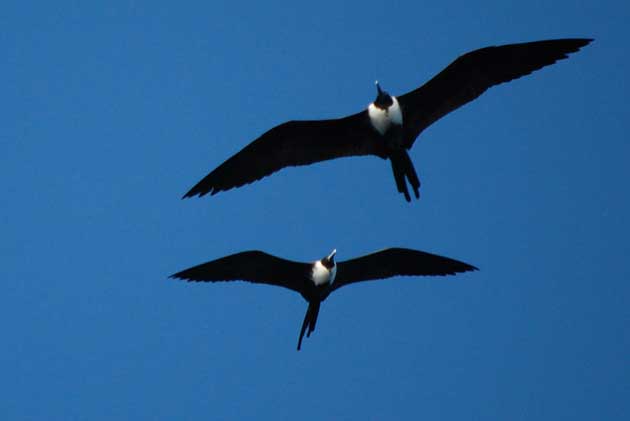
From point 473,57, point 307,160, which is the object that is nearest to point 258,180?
point 307,160

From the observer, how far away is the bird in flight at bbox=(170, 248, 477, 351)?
43.7 feet

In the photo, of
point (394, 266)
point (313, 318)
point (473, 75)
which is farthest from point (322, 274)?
point (473, 75)

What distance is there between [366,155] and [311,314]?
1.83 meters

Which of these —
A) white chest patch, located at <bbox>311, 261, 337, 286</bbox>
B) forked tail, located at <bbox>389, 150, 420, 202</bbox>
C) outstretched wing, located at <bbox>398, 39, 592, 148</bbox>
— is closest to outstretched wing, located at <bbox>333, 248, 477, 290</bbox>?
white chest patch, located at <bbox>311, 261, 337, 286</bbox>

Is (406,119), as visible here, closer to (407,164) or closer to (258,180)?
(407,164)

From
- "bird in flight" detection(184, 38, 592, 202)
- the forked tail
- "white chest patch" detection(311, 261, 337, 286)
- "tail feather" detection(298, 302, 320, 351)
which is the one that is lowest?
"tail feather" detection(298, 302, 320, 351)

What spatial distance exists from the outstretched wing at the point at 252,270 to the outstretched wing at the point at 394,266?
0.47 m

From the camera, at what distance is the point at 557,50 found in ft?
40.7

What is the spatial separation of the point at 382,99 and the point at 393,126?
297 mm

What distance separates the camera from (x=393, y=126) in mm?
12508

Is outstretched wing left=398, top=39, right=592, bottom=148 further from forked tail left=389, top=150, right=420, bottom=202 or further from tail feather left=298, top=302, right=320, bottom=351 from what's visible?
tail feather left=298, top=302, right=320, bottom=351

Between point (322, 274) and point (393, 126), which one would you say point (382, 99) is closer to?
point (393, 126)

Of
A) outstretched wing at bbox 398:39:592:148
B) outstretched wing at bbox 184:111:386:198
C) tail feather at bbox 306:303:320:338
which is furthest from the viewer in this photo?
tail feather at bbox 306:303:320:338

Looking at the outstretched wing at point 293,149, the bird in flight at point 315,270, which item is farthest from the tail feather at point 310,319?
the outstretched wing at point 293,149
